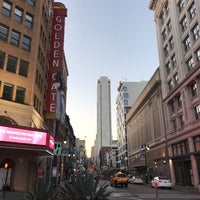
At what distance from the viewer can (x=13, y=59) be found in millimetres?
27406

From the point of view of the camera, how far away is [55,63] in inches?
1319

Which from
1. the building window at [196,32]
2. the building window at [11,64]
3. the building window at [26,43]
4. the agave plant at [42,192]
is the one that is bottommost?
the agave plant at [42,192]

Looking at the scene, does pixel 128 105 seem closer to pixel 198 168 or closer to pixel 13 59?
pixel 198 168

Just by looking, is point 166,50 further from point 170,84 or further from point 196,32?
point 196,32

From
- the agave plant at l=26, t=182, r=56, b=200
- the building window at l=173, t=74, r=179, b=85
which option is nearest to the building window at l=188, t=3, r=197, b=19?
the building window at l=173, t=74, r=179, b=85

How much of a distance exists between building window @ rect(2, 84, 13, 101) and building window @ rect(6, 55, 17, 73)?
72.8 inches

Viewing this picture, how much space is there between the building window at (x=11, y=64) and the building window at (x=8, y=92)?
1.85m

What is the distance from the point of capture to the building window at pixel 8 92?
2578 cm

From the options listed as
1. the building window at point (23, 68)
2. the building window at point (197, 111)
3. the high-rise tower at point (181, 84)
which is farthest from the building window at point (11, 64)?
the building window at point (197, 111)

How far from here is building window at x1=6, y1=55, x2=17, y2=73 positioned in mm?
26797

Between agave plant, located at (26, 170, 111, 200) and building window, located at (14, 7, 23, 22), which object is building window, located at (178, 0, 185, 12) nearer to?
building window, located at (14, 7, 23, 22)

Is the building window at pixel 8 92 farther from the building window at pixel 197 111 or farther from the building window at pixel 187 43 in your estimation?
the building window at pixel 187 43

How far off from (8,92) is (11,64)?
3.33m

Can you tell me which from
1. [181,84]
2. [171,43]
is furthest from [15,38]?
[171,43]
